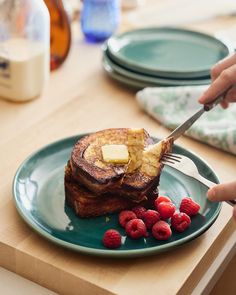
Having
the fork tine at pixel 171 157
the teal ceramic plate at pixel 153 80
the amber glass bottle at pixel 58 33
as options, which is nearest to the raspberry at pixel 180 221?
the fork tine at pixel 171 157

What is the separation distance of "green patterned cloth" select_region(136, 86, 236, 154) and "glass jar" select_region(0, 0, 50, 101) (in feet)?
0.74

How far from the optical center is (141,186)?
95 cm

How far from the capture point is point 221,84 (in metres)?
1.12

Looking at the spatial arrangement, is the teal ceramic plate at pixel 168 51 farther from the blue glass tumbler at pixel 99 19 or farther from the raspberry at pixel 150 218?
the raspberry at pixel 150 218

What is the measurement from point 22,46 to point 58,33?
187 mm

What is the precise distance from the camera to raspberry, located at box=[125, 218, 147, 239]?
91 centimetres

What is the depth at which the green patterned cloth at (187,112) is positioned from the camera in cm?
120

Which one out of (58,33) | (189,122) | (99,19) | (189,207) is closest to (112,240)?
(189,207)

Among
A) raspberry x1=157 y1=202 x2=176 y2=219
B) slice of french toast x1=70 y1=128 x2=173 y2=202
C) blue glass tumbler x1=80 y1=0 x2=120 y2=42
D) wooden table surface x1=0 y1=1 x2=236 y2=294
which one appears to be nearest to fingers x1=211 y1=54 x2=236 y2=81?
wooden table surface x1=0 y1=1 x2=236 y2=294

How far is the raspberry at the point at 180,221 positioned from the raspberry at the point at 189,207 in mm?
27

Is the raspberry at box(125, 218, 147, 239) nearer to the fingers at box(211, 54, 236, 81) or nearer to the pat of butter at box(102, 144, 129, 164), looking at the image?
the pat of butter at box(102, 144, 129, 164)

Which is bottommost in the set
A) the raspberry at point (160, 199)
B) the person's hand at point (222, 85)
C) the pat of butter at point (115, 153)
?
the raspberry at point (160, 199)

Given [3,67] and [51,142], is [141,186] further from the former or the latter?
[3,67]

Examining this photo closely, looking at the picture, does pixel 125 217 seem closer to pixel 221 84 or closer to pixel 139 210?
pixel 139 210
